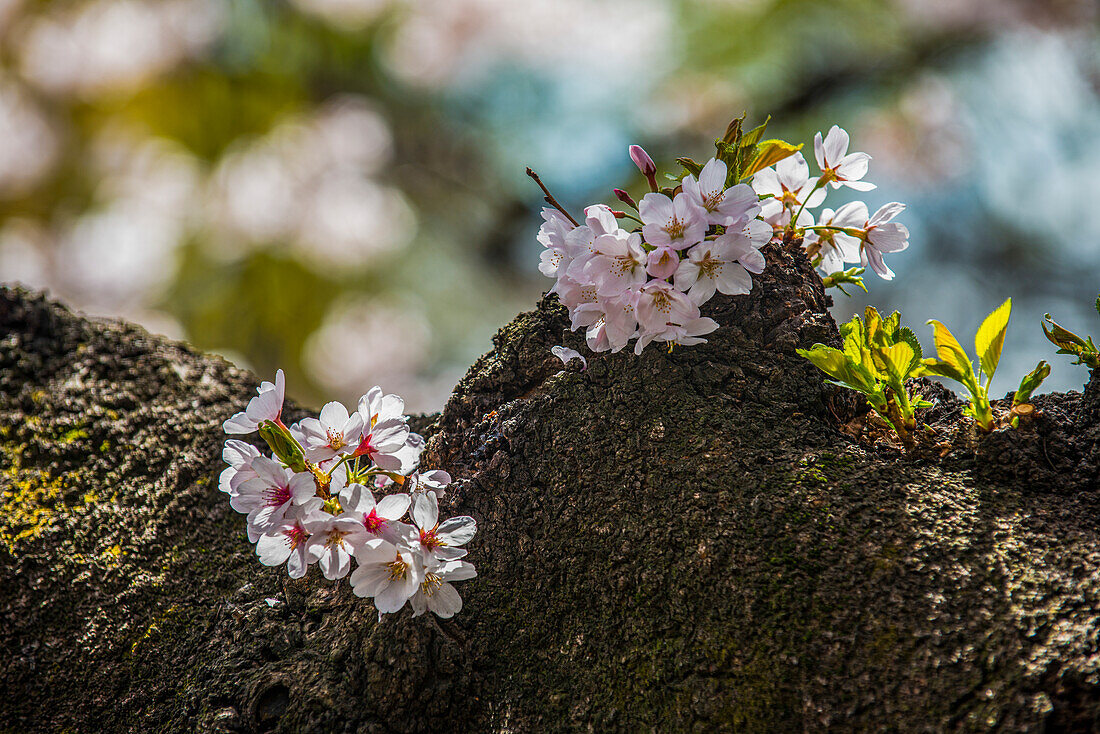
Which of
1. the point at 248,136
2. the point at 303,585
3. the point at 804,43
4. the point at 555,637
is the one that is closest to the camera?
the point at 555,637

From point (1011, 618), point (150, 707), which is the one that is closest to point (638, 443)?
point (1011, 618)

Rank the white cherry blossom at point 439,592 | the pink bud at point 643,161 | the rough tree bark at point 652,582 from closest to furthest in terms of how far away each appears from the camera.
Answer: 1. the rough tree bark at point 652,582
2. the white cherry blossom at point 439,592
3. the pink bud at point 643,161

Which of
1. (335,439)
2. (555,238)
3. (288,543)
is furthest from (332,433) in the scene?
(555,238)

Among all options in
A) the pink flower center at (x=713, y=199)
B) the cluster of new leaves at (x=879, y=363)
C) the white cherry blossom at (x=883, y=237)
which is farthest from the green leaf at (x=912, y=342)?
the pink flower center at (x=713, y=199)

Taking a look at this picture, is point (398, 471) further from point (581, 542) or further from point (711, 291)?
point (711, 291)

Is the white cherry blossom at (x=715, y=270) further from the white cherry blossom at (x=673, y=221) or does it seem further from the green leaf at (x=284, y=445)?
the green leaf at (x=284, y=445)

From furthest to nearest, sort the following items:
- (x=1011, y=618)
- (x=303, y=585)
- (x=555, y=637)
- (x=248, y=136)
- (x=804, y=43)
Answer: (x=248, y=136)
(x=804, y=43)
(x=303, y=585)
(x=555, y=637)
(x=1011, y=618)
